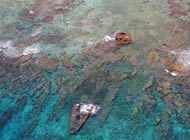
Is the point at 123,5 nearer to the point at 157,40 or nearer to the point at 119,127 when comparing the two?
the point at 157,40

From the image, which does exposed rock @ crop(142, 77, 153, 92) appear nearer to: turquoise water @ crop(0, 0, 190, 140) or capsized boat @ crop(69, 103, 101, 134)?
turquoise water @ crop(0, 0, 190, 140)

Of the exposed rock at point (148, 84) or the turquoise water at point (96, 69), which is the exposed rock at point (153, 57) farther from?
the exposed rock at point (148, 84)

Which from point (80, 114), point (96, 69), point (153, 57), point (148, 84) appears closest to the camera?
point (80, 114)

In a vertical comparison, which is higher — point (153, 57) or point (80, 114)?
point (153, 57)

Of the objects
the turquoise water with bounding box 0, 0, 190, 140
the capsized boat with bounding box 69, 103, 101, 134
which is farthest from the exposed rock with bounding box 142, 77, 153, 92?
the capsized boat with bounding box 69, 103, 101, 134

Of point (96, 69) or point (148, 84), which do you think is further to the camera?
point (96, 69)

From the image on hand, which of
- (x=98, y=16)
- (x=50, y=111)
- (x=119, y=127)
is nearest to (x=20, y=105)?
(x=50, y=111)

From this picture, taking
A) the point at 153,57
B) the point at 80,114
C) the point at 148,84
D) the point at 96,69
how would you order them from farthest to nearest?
the point at 153,57 < the point at 96,69 < the point at 148,84 < the point at 80,114

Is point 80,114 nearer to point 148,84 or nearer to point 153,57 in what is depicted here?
Answer: point 148,84

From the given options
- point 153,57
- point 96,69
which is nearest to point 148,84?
point 153,57
